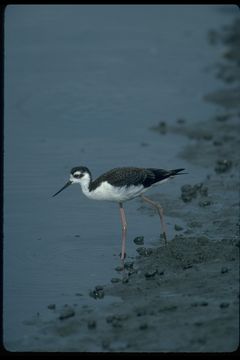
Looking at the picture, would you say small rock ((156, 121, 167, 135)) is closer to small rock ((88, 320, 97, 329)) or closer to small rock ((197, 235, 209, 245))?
small rock ((197, 235, 209, 245))

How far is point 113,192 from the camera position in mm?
11328

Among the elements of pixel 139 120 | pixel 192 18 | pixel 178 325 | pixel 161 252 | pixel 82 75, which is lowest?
pixel 178 325

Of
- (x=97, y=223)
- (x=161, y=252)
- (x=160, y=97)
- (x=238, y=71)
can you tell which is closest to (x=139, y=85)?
(x=160, y=97)

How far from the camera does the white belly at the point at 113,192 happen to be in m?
11.3

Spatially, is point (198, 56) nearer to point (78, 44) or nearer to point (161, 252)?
point (78, 44)

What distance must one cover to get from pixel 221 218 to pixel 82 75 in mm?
8687

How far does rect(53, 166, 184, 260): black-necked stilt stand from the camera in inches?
445

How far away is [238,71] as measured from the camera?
66.8 feet

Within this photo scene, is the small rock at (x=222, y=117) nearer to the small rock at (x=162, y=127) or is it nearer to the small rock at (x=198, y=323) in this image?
the small rock at (x=162, y=127)

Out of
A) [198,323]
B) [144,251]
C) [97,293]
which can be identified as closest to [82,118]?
[144,251]

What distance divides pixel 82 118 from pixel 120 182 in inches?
244

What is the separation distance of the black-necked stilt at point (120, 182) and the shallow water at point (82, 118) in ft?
1.93

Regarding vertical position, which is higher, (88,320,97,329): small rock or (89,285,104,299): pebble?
(89,285,104,299): pebble

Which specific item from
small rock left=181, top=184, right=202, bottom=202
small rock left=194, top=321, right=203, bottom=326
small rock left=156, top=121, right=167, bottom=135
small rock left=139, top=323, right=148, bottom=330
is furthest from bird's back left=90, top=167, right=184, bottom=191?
small rock left=156, top=121, right=167, bottom=135
